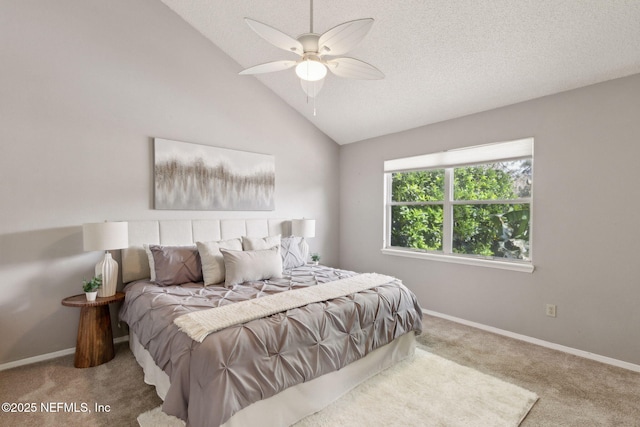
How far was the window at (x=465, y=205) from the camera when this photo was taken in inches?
127

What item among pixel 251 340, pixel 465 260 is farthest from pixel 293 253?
pixel 465 260

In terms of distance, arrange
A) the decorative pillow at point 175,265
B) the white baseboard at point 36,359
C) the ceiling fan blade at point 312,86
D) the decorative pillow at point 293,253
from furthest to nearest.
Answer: the decorative pillow at point 293,253 < the decorative pillow at point 175,265 < the white baseboard at point 36,359 < the ceiling fan blade at point 312,86

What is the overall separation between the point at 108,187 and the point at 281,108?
2356 mm

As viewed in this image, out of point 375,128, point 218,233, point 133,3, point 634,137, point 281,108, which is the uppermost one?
point 133,3

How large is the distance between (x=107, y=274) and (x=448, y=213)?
12.2ft

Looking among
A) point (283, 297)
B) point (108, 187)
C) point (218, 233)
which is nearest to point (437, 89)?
point (283, 297)

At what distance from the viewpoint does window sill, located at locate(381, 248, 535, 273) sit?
3132 millimetres

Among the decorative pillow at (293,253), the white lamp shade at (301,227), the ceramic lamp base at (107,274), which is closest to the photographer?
the ceramic lamp base at (107,274)

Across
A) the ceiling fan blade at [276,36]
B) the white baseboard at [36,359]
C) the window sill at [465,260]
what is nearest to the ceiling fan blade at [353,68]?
the ceiling fan blade at [276,36]

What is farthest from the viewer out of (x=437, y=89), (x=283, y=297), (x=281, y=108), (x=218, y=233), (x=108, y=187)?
(x=281, y=108)

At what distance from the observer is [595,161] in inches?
107

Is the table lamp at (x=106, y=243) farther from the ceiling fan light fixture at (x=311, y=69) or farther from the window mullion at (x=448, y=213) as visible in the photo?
the window mullion at (x=448, y=213)

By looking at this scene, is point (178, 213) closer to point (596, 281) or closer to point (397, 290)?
point (397, 290)

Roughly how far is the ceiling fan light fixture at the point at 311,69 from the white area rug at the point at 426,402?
215 centimetres
